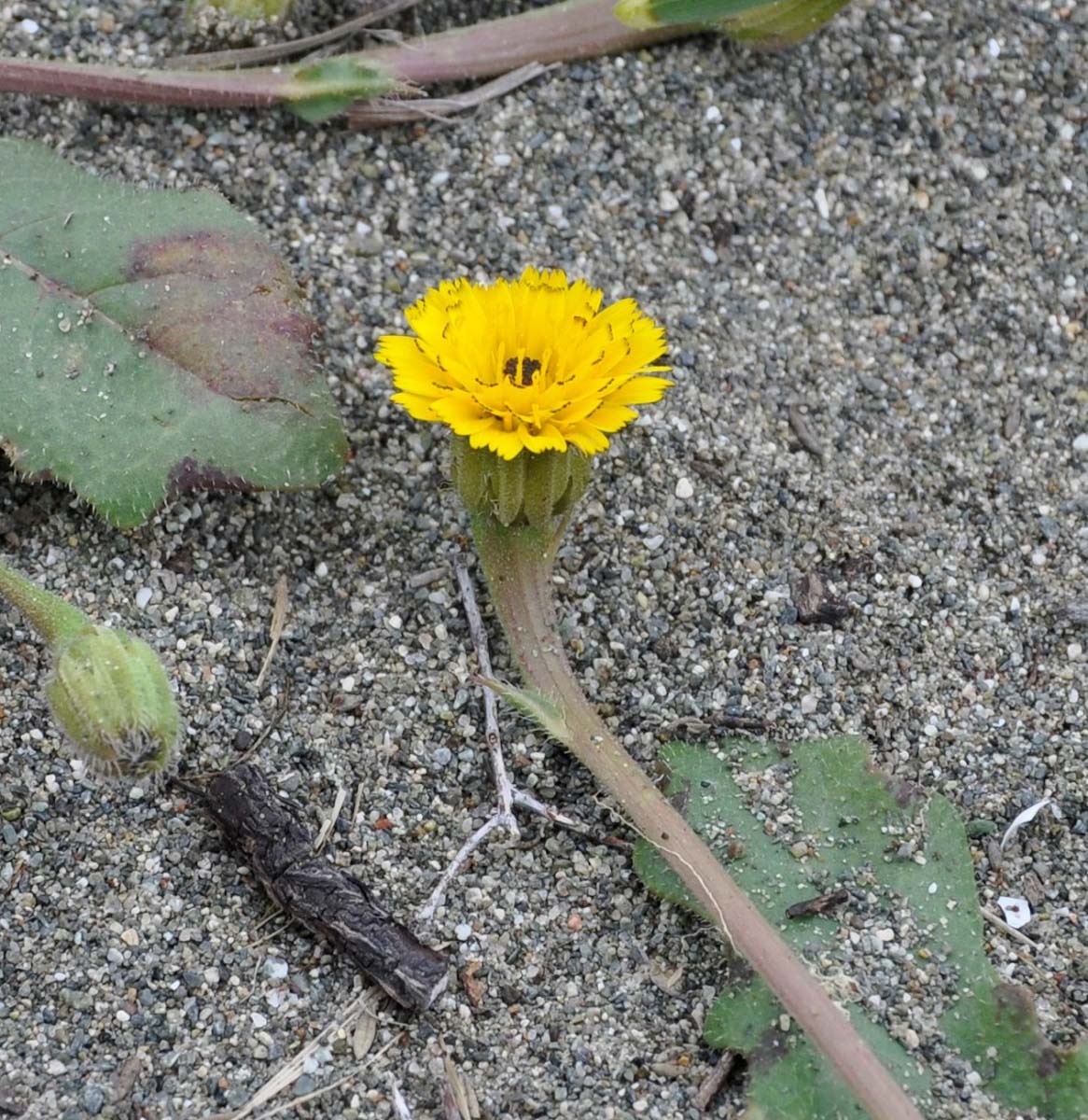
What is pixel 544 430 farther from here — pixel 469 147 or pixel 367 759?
pixel 469 147

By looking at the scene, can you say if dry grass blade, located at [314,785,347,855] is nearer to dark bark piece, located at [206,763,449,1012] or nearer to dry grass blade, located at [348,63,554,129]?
dark bark piece, located at [206,763,449,1012]

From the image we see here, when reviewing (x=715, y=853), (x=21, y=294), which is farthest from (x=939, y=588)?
(x=21, y=294)

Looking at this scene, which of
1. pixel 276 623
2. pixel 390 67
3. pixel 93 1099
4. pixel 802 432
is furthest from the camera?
pixel 390 67

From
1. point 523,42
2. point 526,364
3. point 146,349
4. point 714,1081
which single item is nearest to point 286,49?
point 523,42

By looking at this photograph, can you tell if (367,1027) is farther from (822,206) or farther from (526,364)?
(822,206)

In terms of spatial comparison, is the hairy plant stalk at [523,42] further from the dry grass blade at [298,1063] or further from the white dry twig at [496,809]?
the dry grass blade at [298,1063]

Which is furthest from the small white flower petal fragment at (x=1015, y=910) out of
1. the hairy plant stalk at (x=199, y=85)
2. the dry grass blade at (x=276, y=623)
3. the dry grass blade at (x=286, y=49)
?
the dry grass blade at (x=286, y=49)
